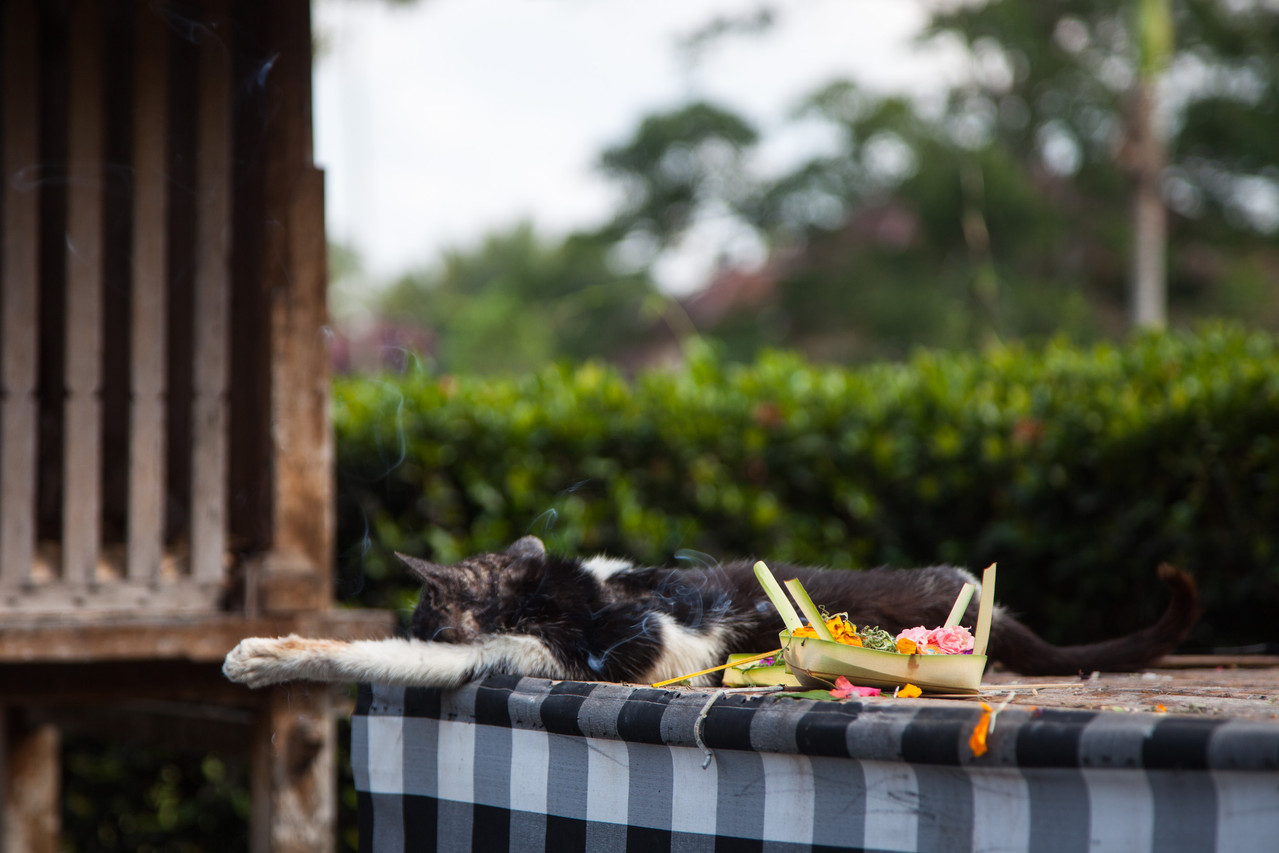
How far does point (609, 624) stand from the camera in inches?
65.1

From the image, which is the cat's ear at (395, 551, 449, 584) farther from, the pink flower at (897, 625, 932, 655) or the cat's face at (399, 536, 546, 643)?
the pink flower at (897, 625, 932, 655)

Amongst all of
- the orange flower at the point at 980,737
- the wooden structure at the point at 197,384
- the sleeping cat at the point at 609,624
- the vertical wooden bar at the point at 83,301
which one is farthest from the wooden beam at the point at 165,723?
the orange flower at the point at 980,737

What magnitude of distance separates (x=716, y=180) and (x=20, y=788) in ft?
45.2

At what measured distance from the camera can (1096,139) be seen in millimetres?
14953

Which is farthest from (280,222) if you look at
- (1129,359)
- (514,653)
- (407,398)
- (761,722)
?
(1129,359)

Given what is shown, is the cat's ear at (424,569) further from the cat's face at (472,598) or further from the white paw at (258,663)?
the white paw at (258,663)

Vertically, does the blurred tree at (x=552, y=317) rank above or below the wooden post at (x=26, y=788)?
above

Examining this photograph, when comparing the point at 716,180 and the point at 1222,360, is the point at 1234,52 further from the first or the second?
the point at 1222,360

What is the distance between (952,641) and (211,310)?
2434 mm

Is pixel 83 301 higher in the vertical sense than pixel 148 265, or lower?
lower

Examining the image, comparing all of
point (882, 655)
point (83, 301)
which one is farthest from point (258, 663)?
point (83, 301)

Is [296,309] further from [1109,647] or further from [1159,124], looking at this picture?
[1159,124]

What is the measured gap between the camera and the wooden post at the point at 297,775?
9.41 feet

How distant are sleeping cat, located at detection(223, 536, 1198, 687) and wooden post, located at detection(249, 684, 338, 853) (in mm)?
1302
